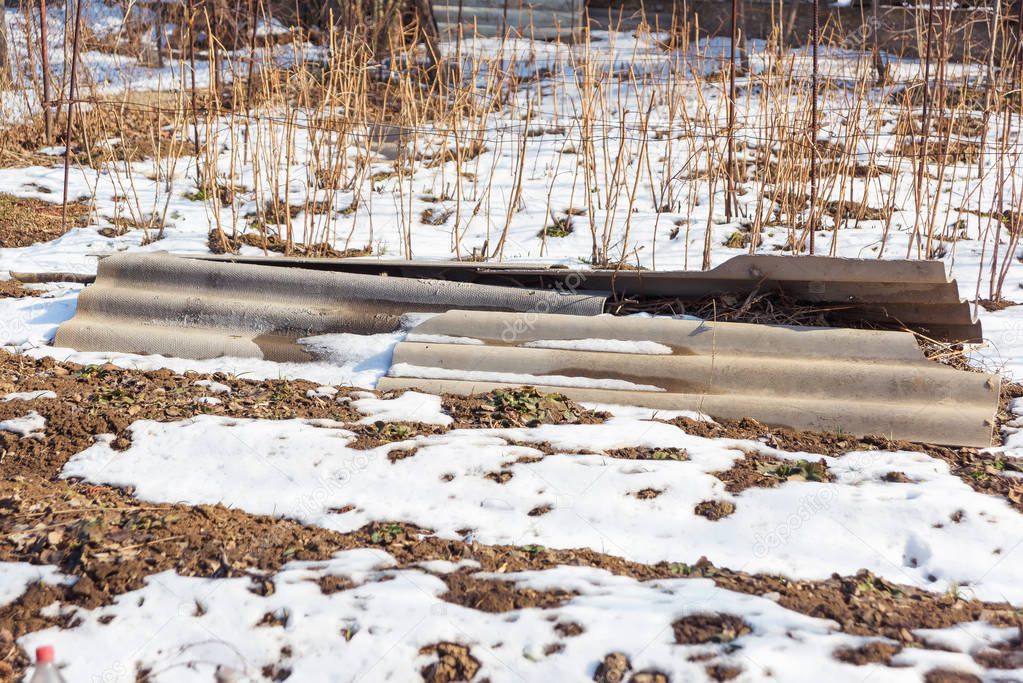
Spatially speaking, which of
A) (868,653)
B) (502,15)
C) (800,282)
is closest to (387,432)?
(868,653)

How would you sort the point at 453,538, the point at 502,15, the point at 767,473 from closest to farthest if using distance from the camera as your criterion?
the point at 453,538 < the point at 767,473 < the point at 502,15

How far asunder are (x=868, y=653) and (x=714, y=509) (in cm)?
65

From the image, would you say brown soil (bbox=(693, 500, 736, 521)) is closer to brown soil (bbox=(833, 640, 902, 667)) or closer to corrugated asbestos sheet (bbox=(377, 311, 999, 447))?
brown soil (bbox=(833, 640, 902, 667))

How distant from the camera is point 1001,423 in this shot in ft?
9.91

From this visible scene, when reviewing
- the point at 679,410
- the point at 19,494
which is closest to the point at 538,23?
the point at 679,410

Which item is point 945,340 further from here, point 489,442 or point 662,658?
point 662,658

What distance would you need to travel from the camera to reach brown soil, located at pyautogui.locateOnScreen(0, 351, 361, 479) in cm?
277

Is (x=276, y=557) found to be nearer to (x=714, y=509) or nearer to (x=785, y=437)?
(x=714, y=509)

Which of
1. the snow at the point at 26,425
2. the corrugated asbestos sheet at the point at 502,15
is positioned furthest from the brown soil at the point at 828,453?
the corrugated asbestos sheet at the point at 502,15

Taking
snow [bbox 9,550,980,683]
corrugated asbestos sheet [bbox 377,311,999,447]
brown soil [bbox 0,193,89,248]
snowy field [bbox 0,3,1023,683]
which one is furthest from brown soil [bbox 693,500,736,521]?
brown soil [bbox 0,193,89,248]

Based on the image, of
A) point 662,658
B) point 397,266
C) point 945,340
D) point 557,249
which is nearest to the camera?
point 662,658

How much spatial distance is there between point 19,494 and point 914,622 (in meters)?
2.29

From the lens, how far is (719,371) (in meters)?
3.12

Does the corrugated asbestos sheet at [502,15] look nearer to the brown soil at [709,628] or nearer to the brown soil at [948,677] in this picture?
the brown soil at [709,628]
